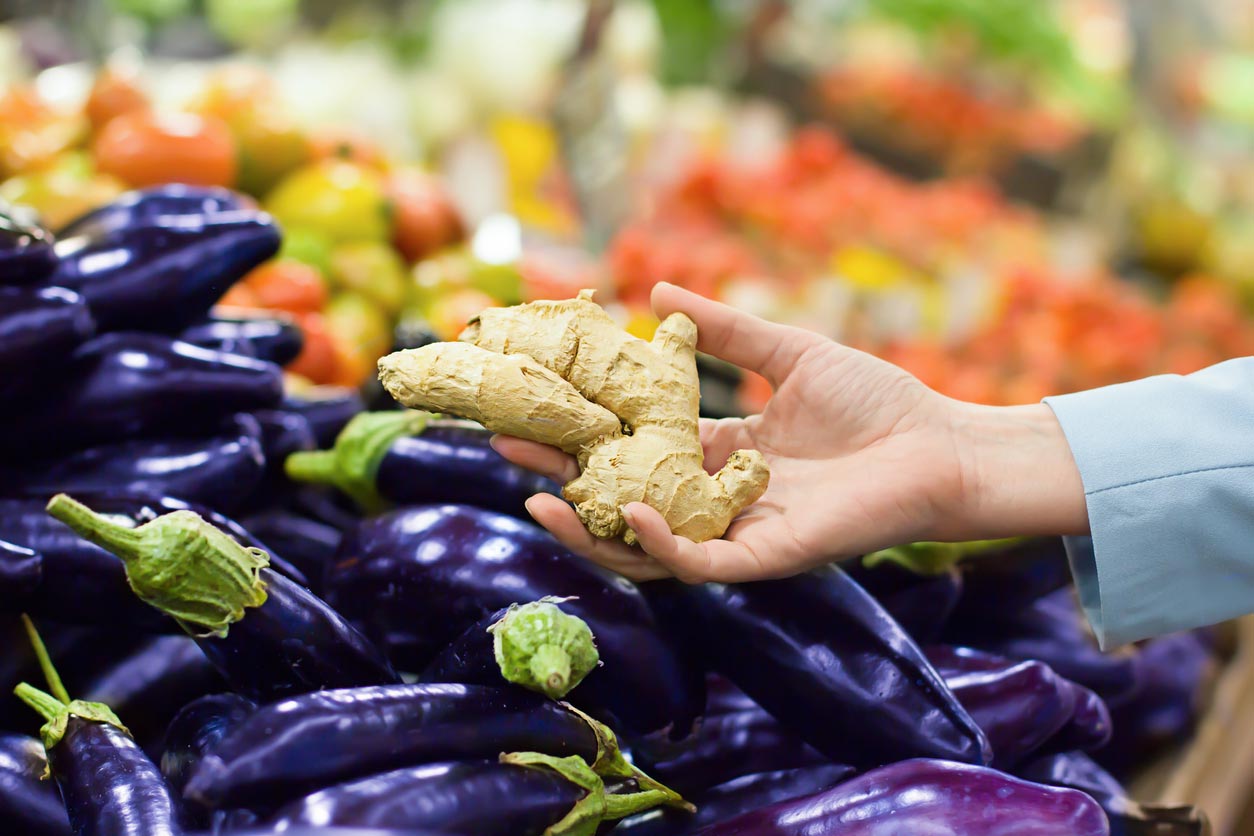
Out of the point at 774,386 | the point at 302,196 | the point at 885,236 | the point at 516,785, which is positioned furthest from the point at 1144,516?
the point at 885,236

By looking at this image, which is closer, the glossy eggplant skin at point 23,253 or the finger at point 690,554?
the finger at point 690,554

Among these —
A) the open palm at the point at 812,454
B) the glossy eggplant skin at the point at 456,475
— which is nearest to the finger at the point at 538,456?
the open palm at the point at 812,454

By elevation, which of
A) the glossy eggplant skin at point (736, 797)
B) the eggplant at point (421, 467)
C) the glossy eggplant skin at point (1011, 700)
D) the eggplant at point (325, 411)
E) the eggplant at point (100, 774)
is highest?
the eggplant at point (421, 467)

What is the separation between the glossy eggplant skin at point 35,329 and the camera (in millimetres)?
1089

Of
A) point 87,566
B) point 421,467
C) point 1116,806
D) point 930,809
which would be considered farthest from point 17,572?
point 1116,806

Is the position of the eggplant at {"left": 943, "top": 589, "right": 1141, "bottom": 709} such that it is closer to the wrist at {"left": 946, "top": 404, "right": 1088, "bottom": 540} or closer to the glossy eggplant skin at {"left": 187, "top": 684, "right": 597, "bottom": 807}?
the wrist at {"left": 946, "top": 404, "right": 1088, "bottom": 540}

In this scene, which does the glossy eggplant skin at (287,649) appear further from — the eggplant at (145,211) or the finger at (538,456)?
the eggplant at (145,211)

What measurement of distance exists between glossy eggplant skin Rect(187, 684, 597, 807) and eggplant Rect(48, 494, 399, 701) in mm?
90

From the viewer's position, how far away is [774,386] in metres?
1.19

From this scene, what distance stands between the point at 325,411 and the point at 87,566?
475mm

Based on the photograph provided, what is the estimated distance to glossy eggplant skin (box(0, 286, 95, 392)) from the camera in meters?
1.09

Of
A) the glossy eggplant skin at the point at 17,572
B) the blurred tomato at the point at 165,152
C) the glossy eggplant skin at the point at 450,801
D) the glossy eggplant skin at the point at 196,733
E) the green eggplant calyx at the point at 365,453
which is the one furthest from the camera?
the blurred tomato at the point at 165,152

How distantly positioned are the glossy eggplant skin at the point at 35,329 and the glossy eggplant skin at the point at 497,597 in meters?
0.40

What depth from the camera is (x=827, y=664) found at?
3.36 feet
